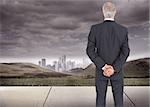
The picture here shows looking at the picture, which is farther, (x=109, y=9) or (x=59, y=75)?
(x=59, y=75)

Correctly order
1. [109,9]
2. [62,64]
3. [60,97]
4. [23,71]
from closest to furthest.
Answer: [109,9], [60,97], [62,64], [23,71]

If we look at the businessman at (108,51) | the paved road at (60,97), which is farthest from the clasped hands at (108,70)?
the paved road at (60,97)

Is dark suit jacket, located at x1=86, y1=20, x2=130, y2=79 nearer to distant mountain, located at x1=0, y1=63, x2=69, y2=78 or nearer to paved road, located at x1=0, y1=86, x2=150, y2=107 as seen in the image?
paved road, located at x1=0, y1=86, x2=150, y2=107

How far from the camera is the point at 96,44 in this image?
130 inches

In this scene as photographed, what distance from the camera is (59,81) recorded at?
6375 mm

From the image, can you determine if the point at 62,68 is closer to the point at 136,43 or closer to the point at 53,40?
the point at 53,40

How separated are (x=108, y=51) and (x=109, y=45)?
0.06 metres

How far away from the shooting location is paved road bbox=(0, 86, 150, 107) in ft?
14.9

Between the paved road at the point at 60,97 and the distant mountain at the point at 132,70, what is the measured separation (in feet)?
0.88

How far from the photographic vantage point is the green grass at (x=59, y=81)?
6.36m

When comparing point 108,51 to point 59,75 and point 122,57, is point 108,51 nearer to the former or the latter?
point 122,57

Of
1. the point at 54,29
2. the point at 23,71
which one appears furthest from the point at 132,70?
the point at 23,71

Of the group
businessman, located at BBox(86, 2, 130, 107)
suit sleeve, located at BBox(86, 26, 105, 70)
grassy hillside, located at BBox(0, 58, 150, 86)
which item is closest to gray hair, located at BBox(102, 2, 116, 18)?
businessman, located at BBox(86, 2, 130, 107)

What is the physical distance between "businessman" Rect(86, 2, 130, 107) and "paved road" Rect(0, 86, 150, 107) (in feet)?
3.88
